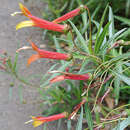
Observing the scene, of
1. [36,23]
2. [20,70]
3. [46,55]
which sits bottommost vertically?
[20,70]

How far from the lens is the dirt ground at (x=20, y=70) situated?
59.7 inches

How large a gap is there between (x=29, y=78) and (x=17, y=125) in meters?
0.38

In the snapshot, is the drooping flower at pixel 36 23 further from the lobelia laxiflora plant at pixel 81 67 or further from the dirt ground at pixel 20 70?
the dirt ground at pixel 20 70

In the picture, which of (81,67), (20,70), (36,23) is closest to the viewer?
(36,23)

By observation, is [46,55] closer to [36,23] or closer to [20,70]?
[36,23]

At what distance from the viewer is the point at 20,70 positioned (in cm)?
175

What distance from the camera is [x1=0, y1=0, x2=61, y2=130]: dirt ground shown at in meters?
1.52

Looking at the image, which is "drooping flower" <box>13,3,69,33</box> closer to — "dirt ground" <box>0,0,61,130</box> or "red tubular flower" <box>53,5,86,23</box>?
"red tubular flower" <box>53,5,86,23</box>

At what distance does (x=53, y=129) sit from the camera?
150 centimetres

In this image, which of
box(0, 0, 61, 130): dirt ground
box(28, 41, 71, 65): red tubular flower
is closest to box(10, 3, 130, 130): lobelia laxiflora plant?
box(28, 41, 71, 65): red tubular flower

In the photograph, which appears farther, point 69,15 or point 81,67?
point 81,67

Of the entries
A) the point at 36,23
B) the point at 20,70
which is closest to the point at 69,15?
the point at 36,23

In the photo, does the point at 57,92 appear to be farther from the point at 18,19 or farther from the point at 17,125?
the point at 18,19

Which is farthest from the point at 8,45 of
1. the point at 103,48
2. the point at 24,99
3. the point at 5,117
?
the point at 103,48
